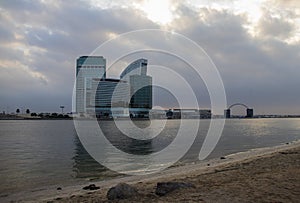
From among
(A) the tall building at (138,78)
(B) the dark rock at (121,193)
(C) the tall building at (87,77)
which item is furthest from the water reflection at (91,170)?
(C) the tall building at (87,77)

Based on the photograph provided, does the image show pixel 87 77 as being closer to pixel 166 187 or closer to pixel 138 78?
pixel 138 78

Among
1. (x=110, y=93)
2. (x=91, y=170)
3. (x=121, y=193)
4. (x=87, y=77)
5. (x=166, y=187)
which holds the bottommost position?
(x=91, y=170)

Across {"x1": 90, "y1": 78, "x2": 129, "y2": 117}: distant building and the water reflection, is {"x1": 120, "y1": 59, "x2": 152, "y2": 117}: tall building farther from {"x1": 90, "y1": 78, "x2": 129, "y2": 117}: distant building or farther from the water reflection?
the water reflection

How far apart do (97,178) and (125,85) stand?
72352mm


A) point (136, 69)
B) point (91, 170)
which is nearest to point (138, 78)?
point (136, 69)

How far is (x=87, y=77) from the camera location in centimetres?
10344

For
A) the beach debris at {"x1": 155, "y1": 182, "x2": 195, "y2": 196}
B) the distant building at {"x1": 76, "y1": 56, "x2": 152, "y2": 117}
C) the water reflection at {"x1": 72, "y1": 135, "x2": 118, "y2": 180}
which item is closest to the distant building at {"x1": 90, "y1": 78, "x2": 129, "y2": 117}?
the distant building at {"x1": 76, "y1": 56, "x2": 152, "y2": 117}

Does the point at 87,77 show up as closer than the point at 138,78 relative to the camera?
No

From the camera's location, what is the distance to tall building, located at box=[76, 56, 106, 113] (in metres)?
94.8

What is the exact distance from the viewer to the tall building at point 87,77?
311 feet

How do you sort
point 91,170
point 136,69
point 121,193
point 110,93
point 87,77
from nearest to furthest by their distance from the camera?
point 121,193 → point 91,170 → point 136,69 → point 87,77 → point 110,93

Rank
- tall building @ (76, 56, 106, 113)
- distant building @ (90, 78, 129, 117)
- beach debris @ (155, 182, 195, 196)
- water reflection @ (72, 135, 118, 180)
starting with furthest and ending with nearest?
distant building @ (90, 78, 129, 117) < tall building @ (76, 56, 106, 113) < water reflection @ (72, 135, 118, 180) < beach debris @ (155, 182, 195, 196)

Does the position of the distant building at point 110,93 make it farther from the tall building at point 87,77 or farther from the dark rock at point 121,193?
the dark rock at point 121,193

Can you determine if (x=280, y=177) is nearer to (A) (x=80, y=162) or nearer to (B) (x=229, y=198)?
(B) (x=229, y=198)
